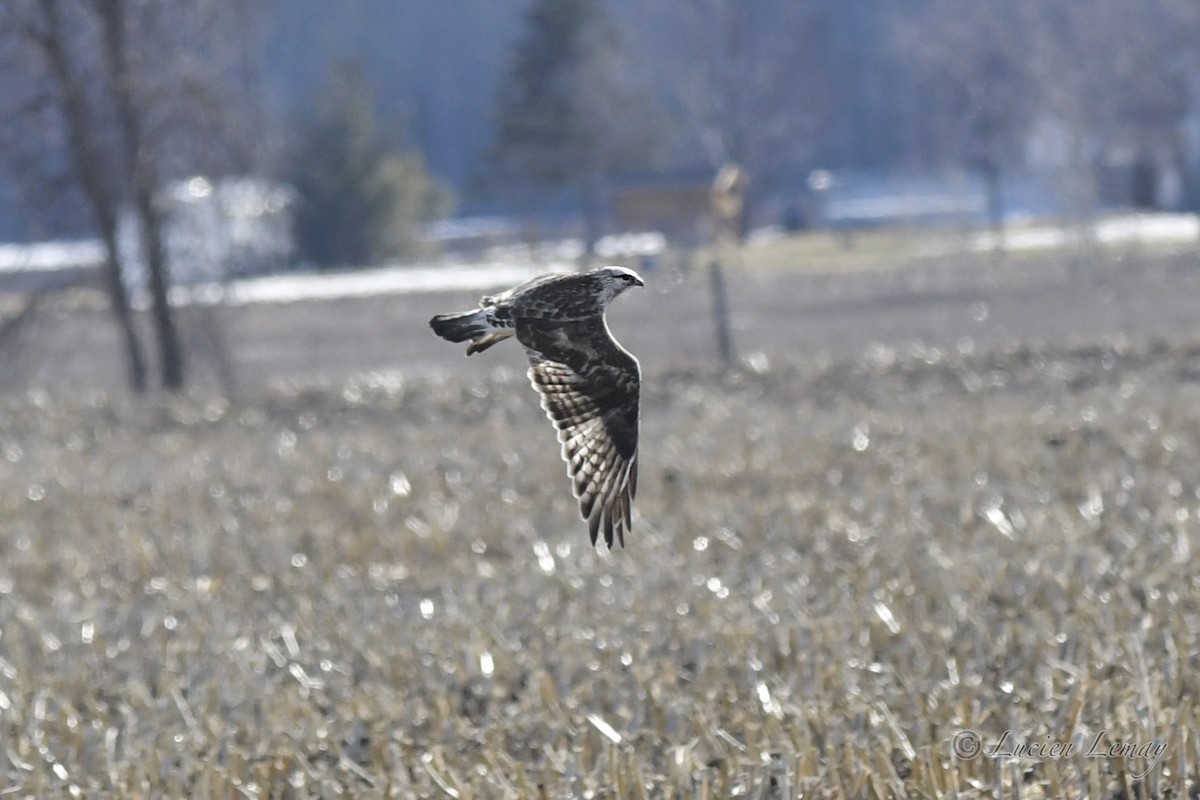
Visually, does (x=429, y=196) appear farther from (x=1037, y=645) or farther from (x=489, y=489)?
(x=1037, y=645)

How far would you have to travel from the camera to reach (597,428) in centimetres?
462

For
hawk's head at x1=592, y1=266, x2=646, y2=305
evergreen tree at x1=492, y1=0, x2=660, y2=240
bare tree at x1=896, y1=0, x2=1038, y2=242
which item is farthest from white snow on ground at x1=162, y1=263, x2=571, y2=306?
hawk's head at x1=592, y1=266, x2=646, y2=305

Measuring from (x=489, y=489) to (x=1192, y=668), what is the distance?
17.9ft

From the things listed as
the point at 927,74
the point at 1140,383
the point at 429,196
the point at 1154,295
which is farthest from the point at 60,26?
the point at 927,74

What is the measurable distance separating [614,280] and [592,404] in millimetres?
829

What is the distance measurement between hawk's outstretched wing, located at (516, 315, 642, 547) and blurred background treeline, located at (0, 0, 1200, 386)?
14.0 m

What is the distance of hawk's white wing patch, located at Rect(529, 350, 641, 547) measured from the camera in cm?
432

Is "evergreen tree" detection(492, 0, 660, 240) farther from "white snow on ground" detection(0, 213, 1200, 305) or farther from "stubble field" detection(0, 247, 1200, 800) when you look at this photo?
"stubble field" detection(0, 247, 1200, 800)

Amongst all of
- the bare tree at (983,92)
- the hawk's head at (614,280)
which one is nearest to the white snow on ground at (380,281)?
the bare tree at (983,92)

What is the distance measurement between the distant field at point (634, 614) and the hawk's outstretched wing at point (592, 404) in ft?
3.68

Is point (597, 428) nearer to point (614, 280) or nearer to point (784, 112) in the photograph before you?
point (614, 280)

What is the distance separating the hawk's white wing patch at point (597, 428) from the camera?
432 cm

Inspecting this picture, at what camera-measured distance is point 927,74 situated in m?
62.2

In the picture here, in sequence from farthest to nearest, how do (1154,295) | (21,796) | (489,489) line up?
(1154,295) < (489,489) < (21,796)
